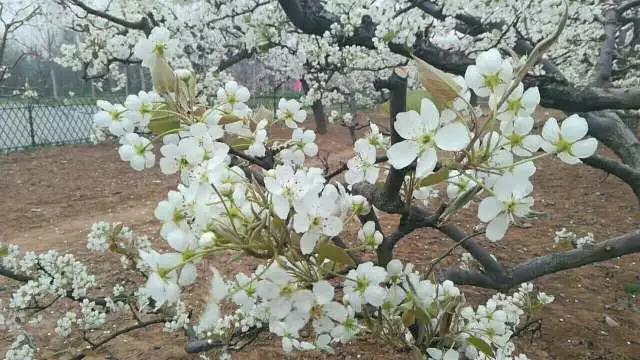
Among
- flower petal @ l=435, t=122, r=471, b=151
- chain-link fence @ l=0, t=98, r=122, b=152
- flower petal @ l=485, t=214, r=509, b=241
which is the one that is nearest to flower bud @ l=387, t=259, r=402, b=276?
flower petal @ l=485, t=214, r=509, b=241

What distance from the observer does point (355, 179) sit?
0.77 metres

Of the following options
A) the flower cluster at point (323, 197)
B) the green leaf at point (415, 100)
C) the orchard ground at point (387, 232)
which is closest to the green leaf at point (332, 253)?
the flower cluster at point (323, 197)

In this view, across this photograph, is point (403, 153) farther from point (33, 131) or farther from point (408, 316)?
point (33, 131)

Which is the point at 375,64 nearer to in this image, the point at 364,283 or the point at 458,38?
the point at 458,38

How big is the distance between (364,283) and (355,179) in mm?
174

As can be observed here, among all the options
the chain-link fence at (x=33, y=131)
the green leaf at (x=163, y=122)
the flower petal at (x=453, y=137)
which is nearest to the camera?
the flower petal at (x=453, y=137)

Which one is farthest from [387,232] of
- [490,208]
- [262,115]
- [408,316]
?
[490,208]

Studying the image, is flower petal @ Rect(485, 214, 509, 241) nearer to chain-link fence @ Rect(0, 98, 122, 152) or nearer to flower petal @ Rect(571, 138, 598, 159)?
flower petal @ Rect(571, 138, 598, 159)

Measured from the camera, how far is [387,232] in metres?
4.37

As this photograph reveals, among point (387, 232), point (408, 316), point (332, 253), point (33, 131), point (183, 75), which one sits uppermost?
point (183, 75)

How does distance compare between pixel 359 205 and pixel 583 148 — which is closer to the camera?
pixel 583 148

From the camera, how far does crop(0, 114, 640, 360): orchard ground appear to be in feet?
8.80

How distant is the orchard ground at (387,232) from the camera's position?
268 centimetres

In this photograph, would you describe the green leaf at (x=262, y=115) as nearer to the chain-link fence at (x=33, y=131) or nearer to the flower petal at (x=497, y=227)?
the flower petal at (x=497, y=227)
